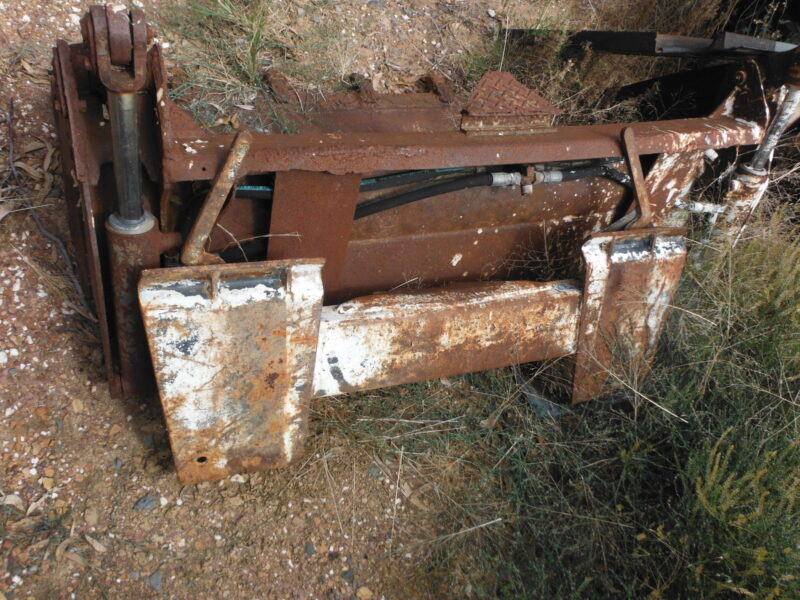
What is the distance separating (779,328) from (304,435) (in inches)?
77.0

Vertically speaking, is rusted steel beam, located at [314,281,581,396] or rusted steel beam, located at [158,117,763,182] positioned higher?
rusted steel beam, located at [158,117,763,182]

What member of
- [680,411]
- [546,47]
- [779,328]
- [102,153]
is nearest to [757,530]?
[680,411]

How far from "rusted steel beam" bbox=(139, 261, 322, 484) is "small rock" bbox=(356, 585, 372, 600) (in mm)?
525

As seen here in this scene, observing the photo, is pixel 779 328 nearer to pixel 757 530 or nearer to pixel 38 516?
pixel 757 530

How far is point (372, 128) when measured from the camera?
7.52 ft

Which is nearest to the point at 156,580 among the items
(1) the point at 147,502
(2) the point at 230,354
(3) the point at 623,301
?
(1) the point at 147,502

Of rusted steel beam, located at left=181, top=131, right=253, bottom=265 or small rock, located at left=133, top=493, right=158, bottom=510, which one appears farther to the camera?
small rock, located at left=133, top=493, right=158, bottom=510

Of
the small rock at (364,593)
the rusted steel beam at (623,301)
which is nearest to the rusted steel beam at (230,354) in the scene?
the small rock at (364,593)

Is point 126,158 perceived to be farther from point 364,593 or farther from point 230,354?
point 364,593

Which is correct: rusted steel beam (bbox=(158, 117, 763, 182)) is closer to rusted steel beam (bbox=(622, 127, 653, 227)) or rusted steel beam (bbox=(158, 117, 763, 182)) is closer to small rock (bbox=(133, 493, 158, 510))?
rusted steel beam (bbox=(622, 127, 653, 227))

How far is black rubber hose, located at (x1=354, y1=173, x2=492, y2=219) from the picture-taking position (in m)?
2.03

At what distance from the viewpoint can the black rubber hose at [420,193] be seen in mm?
2029

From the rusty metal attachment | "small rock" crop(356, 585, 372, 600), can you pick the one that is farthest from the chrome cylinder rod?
"small rock" crop(356, 585, 372, 600)

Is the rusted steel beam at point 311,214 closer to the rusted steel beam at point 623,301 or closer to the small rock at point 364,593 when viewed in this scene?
the rusted steel beam at point 623,301
